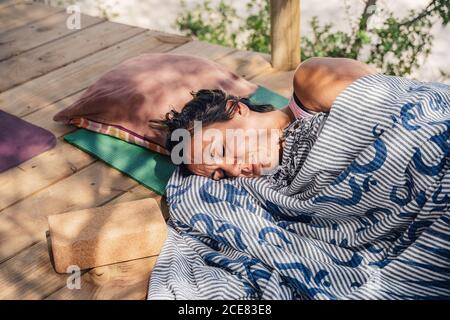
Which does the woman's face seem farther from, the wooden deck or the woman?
the wooden deck

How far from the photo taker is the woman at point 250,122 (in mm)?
2334

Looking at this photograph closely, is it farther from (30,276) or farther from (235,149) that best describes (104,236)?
(235,149)

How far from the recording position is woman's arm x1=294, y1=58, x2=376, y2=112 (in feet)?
7.57

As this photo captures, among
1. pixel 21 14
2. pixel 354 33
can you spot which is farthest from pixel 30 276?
pixel 354 33

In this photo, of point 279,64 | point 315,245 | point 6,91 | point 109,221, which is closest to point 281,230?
point 315,245

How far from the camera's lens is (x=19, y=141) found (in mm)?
3006

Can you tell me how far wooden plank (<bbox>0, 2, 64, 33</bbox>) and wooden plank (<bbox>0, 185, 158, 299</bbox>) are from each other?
2.39 meters

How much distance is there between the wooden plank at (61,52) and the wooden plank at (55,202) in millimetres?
1071

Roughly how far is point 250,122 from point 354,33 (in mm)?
2034

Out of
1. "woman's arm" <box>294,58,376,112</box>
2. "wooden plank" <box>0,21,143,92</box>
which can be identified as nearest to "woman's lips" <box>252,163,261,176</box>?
"woman's arm" <box>294,58,376,112</box>

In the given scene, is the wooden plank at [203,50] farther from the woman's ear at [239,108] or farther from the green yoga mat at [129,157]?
the woman's ear at [239,108]

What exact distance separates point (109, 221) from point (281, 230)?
0.62 meters

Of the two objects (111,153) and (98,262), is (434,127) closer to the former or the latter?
(98,262)
